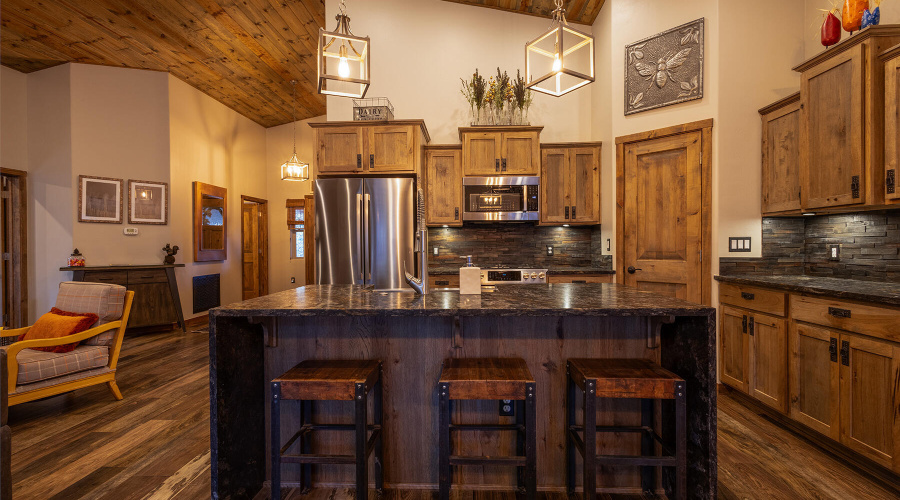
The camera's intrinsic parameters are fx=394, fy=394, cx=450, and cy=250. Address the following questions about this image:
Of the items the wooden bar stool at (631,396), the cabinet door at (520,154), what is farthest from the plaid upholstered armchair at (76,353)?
the cabinet door at (520,154)

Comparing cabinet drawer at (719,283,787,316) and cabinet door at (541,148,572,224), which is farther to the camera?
cabinet door at (541,148,572,224)

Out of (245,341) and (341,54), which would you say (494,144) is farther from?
(245,341)

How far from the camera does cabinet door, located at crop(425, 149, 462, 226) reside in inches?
169

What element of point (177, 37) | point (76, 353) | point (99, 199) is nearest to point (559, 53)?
point (76, 353)

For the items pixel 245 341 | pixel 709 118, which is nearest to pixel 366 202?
pixel 245 341

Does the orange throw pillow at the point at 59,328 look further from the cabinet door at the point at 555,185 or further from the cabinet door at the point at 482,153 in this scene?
the cabinet door at the point at 555,185

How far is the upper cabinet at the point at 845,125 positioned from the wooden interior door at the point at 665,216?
29.0 inches

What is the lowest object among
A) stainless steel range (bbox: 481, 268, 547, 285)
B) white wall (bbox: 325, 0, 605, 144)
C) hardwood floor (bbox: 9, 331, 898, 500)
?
hardwood floor (bbox: 9, 331, 898, 500)

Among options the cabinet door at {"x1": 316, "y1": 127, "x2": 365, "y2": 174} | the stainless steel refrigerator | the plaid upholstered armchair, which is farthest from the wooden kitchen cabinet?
the plaid upholstered armchair

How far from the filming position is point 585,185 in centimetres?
423

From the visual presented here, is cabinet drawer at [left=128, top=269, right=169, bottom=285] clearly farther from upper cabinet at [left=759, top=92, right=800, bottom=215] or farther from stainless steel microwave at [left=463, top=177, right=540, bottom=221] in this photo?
upper cabinet at [left=759, top=92, right=800, bottom=215]

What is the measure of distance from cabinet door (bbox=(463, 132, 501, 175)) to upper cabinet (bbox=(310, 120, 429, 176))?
1.72 ft

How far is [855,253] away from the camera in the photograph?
8.79 ft

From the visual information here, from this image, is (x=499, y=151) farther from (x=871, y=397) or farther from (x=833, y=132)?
(x=871, y=397)
